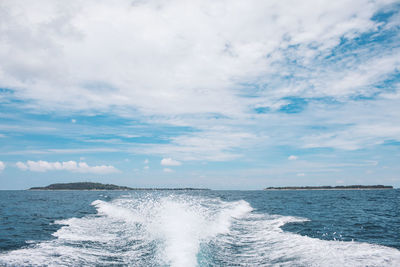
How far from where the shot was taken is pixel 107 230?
703 inches

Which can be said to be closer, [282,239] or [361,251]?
[361,251]

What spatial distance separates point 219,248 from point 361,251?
6.03 m

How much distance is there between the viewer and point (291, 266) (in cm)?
980

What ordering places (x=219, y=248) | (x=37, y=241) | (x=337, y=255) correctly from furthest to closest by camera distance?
1. (x=37, y=241)
2. (x=219, y=248)
3. (x=337, y=255)

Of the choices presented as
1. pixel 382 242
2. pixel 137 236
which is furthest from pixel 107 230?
pixel 382 242

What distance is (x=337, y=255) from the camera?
34.3ft

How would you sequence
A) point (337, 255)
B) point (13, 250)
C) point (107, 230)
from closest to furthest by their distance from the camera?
point (337, 255), point (13, 250), point (107, 230)

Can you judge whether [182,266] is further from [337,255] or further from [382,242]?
[382,242]

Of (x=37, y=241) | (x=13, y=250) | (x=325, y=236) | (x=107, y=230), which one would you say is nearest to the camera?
(x=13, y=250)

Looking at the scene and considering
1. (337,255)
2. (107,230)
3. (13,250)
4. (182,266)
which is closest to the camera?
(182,266)

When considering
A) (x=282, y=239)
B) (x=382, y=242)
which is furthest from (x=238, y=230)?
(x=382, y=242)

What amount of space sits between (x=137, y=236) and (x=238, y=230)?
6853 mm

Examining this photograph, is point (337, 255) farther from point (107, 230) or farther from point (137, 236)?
point (107, 230)

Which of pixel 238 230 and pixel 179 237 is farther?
pixel 238 230
